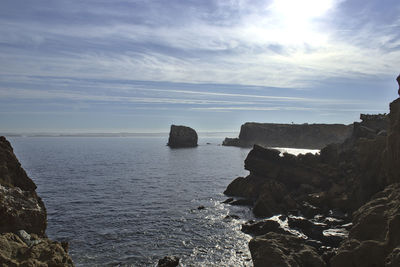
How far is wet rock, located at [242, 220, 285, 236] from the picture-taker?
28409 mm

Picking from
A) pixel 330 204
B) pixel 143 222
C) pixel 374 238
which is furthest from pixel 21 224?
pixel 330 204

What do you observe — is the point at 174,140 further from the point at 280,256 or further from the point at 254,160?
the point at 280,256

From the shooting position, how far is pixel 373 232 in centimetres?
1778

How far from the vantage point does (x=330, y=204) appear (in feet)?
125

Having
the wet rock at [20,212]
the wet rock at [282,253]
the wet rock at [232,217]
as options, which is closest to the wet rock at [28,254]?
the wet rock at [20,212]

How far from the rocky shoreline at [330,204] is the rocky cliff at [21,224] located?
12.7 m

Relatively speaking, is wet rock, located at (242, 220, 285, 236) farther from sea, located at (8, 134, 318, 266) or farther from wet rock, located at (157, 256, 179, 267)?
wet rock, located at (157, 256, 179, 267)

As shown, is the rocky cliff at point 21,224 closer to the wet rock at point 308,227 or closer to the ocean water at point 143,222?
the ocean water at point 143,222

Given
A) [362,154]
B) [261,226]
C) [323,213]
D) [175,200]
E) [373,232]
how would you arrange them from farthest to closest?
[175,200] < [323,213] < [362,154] < [261,226] < [373,232]

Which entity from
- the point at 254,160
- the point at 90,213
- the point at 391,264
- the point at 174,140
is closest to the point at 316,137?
the point at 174,140

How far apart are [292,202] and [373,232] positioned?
2154 cm

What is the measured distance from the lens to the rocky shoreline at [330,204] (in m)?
17.3

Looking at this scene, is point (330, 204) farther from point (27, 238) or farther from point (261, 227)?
point (27, 238)

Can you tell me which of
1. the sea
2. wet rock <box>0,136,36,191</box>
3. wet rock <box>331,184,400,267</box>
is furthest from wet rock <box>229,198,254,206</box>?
wet rock <box>0,136,36,191</box>
